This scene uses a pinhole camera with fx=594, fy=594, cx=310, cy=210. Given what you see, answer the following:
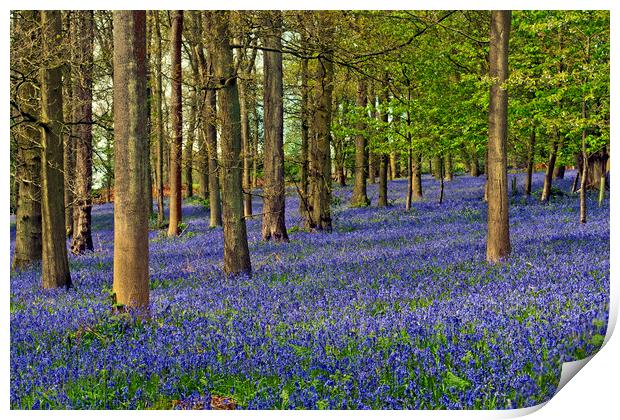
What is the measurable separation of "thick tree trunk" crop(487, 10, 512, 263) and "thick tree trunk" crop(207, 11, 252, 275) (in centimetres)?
363

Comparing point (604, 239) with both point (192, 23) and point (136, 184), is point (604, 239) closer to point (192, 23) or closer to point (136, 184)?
point (136, 184)

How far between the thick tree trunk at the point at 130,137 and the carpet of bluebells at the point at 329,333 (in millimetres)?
780

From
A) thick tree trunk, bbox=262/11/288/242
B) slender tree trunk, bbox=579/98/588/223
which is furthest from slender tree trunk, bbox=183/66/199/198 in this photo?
slender tree trunk, bbox=579/98/588/223

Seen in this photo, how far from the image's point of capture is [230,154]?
8336 mm

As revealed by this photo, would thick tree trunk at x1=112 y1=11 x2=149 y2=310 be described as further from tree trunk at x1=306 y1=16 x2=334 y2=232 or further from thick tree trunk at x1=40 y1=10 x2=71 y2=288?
tree trunk at x1=306 y1=16 x2=334 y2=232

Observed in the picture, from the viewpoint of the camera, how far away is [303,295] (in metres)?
6.99

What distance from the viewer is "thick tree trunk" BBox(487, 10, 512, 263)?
27.7ft

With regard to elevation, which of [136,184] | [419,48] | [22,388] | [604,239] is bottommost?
[22,388]

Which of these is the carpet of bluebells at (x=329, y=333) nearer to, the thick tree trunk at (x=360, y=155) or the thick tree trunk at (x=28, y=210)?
the thick tree trunk at (x=28, y=210)

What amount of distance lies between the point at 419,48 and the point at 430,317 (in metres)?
11.5

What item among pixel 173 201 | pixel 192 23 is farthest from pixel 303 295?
pixel 192 23
